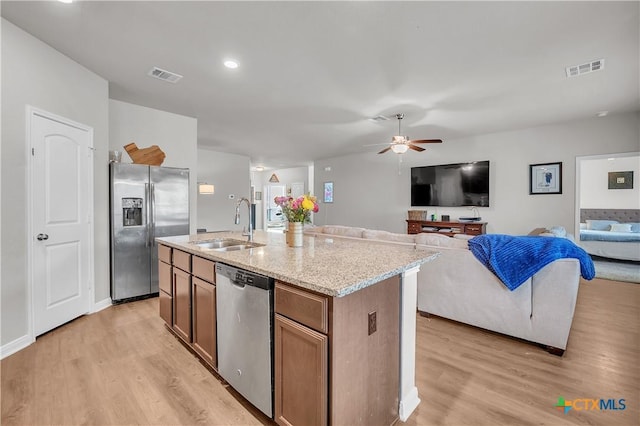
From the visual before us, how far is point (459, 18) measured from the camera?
2252 millimetres

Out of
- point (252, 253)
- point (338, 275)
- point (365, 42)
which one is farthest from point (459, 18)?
point (252, 253)

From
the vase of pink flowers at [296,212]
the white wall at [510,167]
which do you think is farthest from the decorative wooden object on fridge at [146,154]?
the white wall at [510,167]

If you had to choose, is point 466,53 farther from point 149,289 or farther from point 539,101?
point 149,289

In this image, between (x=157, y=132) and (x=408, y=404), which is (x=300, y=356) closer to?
(x=408, y=404)

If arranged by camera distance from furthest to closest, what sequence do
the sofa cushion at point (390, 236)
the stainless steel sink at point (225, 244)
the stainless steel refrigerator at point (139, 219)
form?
the stainless steel refrigerator at point (139, 219) → the sofa cushion at point (390, 236) → the stainless steel sink at point (225, 244)

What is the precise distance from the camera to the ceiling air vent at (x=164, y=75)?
313 centimetres

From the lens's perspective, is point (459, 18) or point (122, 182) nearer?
point (459, 18)

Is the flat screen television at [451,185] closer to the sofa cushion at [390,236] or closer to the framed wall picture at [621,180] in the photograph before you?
the sofa cushion at [390,236]

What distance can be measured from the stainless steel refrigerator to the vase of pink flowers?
7.85 feet

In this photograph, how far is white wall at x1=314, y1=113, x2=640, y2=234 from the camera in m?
4.73

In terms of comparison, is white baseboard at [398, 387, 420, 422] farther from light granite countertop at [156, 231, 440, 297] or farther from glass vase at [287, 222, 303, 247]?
glass vase at [287, 222, 303, 247]

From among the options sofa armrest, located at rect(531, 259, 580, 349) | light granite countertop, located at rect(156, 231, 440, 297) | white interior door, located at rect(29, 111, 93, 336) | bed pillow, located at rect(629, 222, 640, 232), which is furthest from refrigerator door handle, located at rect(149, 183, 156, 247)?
bed pillow, located at rect(629, 222, 640, 232)

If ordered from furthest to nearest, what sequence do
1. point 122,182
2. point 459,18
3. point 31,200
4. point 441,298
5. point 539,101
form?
point 539,101, point 122,182, point 441,298, point 31,200, point 459,18

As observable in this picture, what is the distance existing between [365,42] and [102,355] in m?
3.52
